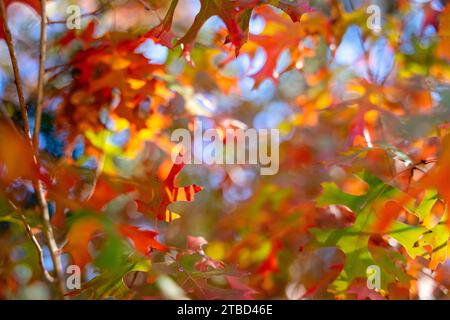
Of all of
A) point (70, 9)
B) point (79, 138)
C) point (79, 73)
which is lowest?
point (79, 138)

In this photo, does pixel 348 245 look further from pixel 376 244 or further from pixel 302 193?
pixel 302 193

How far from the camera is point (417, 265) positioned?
153 centimetres

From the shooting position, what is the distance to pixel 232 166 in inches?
89.7

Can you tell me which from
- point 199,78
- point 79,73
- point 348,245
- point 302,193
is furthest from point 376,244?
point 199,78

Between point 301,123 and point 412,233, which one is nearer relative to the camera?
point 412,233

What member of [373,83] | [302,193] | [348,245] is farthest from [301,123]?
[348,245]

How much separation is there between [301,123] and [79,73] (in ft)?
3.20

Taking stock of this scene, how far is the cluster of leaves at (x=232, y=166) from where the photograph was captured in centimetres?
119

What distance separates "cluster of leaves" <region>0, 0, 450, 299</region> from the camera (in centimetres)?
119

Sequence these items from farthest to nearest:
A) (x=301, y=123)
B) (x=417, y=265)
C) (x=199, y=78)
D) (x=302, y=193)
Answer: (x=199, y=78)
(x=301, y=123)
(x=302, y=193)
(x=417, y=265)

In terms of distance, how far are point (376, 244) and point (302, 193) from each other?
28.1 inches
